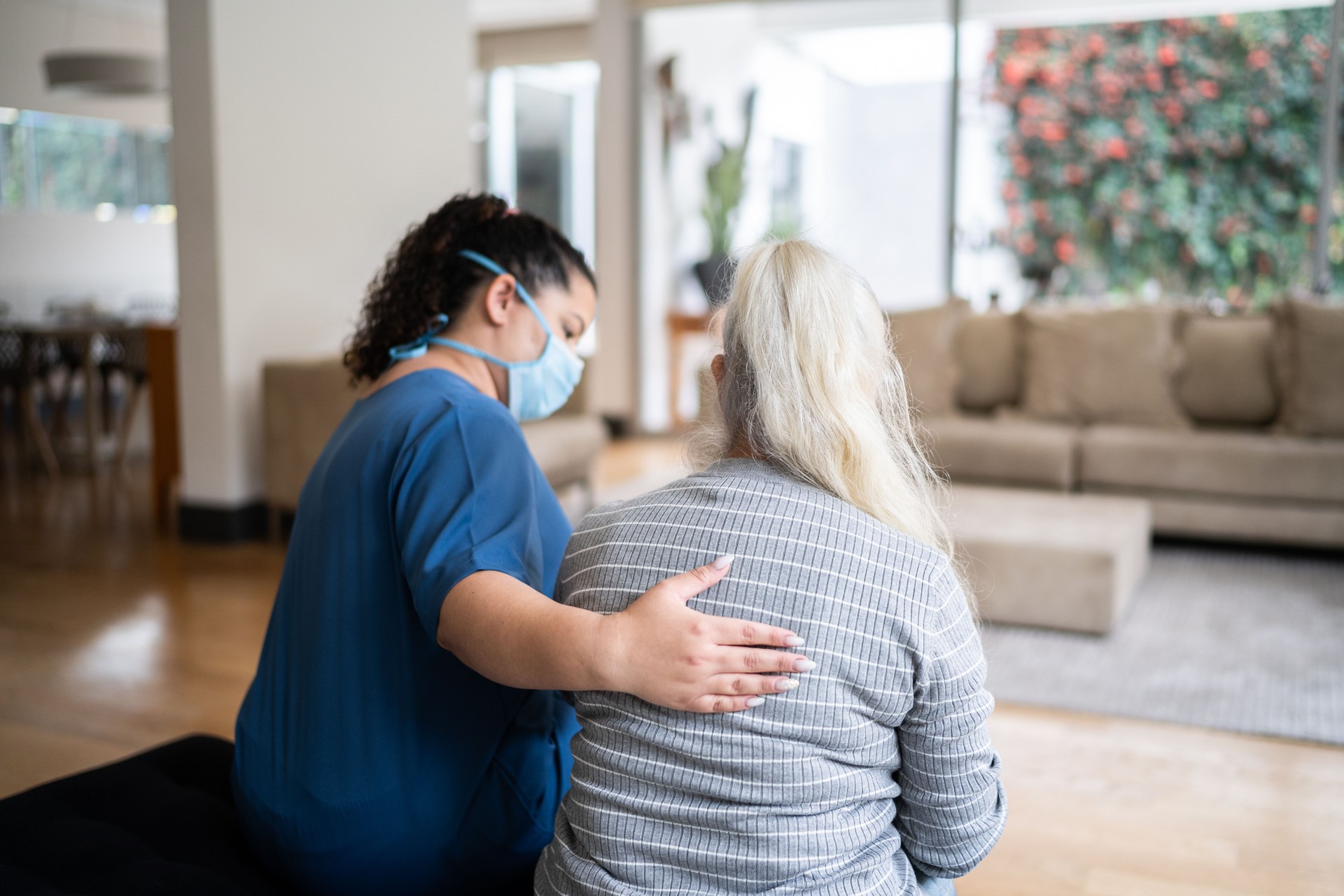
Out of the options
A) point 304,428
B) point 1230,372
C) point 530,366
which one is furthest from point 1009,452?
point 530,366

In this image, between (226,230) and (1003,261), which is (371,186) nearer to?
(226,230)

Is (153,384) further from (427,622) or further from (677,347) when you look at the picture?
(427,622)

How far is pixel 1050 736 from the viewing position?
2.44 meters

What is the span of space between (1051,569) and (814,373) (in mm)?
2315

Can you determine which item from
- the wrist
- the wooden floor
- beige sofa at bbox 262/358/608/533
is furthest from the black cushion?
beige sofa at bbox 262/358/608/533

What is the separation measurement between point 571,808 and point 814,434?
15.8 inches

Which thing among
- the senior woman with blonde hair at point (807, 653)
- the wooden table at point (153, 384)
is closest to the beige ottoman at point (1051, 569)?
the senior woman with blonde hair at point (807, 653)

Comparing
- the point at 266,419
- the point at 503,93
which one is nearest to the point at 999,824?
the point at 266,419

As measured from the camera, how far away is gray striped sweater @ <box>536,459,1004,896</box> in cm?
88

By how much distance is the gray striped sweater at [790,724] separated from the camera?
0.88 metres

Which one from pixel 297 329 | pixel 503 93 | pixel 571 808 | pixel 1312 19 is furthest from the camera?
pixel 503 93

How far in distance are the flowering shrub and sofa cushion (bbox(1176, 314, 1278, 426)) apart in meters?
1.81

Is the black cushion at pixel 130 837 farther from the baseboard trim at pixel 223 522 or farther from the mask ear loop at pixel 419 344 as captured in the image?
the baseboard trim at pixel 223 522

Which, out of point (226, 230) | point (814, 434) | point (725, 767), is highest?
point (226, 230)
